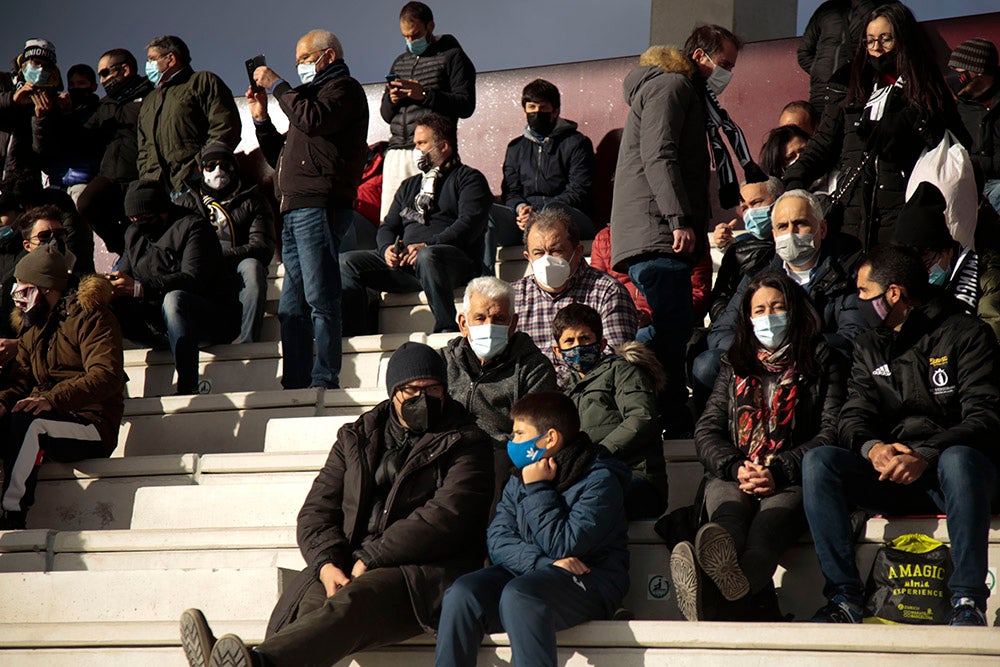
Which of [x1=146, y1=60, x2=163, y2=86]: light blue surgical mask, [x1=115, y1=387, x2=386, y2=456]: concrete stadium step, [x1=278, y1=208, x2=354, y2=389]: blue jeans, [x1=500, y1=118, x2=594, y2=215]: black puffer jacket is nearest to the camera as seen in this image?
[x1=115, y1=387, x2=386, y2=456]: concrete stadium step

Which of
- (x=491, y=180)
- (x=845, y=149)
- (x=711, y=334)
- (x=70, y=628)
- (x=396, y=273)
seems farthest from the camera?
(x=491, y=180)

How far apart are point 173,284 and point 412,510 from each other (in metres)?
2.72

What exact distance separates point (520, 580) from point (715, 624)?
1.83 feet

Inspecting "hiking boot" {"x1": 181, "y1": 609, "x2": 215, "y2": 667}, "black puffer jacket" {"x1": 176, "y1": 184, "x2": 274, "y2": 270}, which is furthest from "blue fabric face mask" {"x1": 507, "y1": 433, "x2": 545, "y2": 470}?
"black puffer jacket" {"x1": 176, "y1": 184, "x2": 274, "y2": 270}

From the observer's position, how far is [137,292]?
21.0ft

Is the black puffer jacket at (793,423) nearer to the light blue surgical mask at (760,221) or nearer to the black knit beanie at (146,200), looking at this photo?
the light blue surgical mask at (760,221)

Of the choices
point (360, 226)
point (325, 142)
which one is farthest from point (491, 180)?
point (325, 142)

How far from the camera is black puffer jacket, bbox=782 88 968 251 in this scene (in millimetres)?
5574

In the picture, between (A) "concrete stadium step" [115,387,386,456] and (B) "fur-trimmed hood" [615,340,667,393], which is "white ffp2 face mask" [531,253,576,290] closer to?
(B) "fur-trimmed hood" [615,340,667,393]

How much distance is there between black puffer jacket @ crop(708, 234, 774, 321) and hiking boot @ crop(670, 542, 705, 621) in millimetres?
1872

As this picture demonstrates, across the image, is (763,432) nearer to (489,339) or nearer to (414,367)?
(489,339)

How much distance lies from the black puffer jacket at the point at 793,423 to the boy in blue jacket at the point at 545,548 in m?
0.35

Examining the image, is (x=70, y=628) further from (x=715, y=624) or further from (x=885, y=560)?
(x=885, y=560)

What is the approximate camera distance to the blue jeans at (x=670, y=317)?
5105 millimetres
